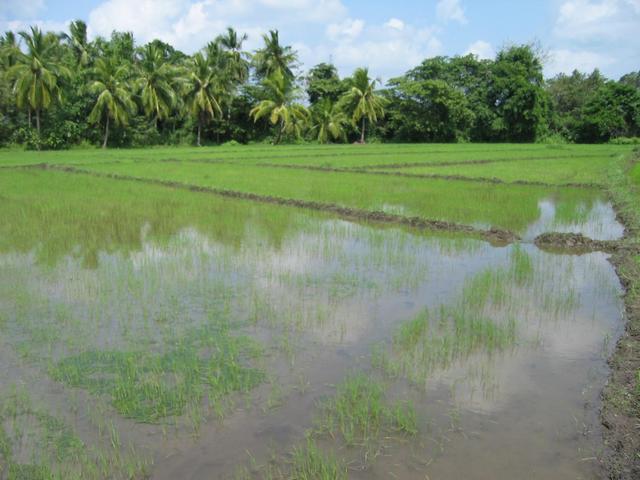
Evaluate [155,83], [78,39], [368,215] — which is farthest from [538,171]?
[78,39]

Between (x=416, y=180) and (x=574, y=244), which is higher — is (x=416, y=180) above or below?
above

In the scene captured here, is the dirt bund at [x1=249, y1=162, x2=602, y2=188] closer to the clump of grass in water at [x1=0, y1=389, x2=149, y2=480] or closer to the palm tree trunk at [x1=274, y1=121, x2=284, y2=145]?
the clump of grass in water at [x1=0, y1=389, x2=149, y2=480]

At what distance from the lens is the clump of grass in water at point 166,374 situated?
323 cm

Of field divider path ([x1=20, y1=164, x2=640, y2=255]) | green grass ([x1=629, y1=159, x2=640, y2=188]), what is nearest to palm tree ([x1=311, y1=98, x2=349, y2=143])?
green grass ([x1=629, y1=159, x2=640, y2=188])

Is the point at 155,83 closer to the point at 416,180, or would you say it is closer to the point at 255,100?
the point at 255,100

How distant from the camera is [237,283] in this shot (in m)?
5.67

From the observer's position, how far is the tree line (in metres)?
27.3

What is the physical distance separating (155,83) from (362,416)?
28.8 meters

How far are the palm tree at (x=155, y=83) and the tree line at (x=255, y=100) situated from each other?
0.07m

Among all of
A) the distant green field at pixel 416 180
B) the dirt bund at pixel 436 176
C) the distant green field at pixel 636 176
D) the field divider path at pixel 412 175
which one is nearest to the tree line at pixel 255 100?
the distant green field at pixel 416 180

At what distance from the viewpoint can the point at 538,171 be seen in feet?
54.7

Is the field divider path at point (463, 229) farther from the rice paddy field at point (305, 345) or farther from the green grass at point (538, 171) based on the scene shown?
the green grass at point (538, 171)

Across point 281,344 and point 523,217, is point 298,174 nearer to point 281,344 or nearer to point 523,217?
point 523,217

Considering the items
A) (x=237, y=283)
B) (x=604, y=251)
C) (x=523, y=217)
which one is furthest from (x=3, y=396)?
(x=523, y=217)
